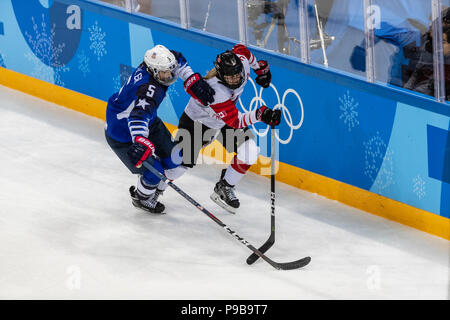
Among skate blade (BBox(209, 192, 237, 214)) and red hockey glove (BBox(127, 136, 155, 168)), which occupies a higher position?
red hockey glove (BBox(127, 136, 155, 168))

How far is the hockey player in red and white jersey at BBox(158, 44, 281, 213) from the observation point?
587 centimetres

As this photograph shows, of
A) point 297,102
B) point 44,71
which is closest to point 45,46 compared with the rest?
point 44,71

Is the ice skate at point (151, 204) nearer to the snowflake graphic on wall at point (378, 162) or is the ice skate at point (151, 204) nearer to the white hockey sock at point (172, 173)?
the white hockey sock at point (172, 173)

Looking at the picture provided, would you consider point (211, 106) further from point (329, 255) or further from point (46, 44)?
point (46, 44)

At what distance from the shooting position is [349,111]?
6.43 metres

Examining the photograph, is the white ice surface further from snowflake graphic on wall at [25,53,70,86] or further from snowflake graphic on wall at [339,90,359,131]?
snowflake graphic on wall at [25,53,70,86]

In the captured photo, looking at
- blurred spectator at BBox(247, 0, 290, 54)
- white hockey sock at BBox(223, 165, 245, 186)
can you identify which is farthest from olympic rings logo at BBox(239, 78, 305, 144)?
white hockey sock at BBox(223, 165, 245, 186)

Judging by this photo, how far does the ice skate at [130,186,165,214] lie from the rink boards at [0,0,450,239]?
1053 mm

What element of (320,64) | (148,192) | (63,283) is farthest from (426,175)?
(63,283)

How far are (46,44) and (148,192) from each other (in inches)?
107

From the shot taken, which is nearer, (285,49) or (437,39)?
(437,39)

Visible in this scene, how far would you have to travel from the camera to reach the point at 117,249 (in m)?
5.76

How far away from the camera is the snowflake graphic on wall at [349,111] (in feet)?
21.0
